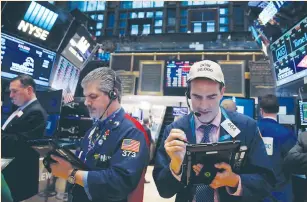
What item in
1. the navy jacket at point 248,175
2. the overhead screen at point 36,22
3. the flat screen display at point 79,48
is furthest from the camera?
the flat screen display at point 79,48

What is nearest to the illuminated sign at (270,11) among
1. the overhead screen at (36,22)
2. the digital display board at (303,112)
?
the digital display board at (303,112)

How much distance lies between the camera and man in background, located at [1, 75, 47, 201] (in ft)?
7.79

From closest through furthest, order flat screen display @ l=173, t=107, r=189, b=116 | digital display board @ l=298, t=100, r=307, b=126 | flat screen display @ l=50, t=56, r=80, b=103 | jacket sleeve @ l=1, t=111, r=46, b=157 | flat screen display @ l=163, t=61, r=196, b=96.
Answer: jacket sleeve @ l=1, t=111, r=46, b=157, digital display board @ l=298, t=100, r=307, b=126, flat screen display @ l=50, t=56, r=80, b=103, flat screen display @ l=163, t=61, r=196, b=96, flat screen display @ l=173, t=107, r=189, b=116

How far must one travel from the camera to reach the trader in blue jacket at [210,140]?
3.61 feet

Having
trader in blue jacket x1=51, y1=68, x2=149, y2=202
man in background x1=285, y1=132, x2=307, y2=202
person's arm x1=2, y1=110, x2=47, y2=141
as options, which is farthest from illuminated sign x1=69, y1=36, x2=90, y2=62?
man in background x1=285, y1=132, x2=307, y2=202

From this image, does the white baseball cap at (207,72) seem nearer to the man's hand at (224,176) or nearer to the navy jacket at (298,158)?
the man's hand at (224,176)

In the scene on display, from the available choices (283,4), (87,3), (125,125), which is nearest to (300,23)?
(283,4)

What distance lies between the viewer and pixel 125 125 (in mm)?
1515

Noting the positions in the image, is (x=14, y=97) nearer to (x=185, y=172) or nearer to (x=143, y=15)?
(x=185, y=172)

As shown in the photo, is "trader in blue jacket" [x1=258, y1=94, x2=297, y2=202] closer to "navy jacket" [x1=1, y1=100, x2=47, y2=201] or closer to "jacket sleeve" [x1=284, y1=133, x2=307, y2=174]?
"jacket sleeve" [x1=284, y1=133, x2=307, y2=174]

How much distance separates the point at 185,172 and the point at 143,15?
24.4m

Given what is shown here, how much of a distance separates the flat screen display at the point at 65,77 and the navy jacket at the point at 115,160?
169 inches

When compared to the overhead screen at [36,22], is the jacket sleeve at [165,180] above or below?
below

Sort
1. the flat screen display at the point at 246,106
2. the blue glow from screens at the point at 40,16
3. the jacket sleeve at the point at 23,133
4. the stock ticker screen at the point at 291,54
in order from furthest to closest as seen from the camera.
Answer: the flat screen display at the point at 246,106, the blue glow from screens at the point at 40,16, the stock ticker screen at the point at 291,54, the jacket sleeve at the point at 23,133
